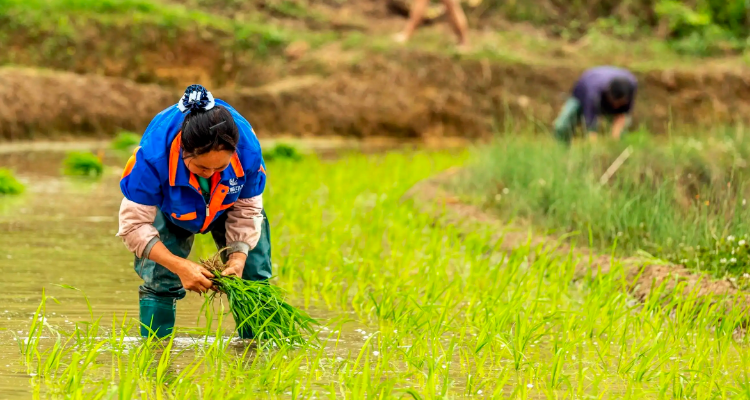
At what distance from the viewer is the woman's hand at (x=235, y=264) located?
142 inches

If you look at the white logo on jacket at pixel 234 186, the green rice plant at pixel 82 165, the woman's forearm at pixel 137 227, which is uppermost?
the white logo on jacket at pixel 234 186

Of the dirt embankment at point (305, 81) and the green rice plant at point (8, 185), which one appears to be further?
the dirt embankment at point (305, 81)

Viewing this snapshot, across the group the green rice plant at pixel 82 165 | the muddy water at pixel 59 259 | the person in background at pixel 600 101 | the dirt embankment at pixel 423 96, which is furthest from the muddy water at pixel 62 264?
the dirt embankment at pixel 423 96

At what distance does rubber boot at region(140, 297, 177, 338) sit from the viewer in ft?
12.3

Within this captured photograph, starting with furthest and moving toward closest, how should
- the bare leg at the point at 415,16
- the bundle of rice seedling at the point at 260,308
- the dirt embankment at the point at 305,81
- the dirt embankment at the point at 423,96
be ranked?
1. the bare leg at the point at 415,16
2. the dirt embankment at the point at 423,96
3. the dirt embankment at the point at 305,81
4. the bundle of rice seedling at the point at 260,308

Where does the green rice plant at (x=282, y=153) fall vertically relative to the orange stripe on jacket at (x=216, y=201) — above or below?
below

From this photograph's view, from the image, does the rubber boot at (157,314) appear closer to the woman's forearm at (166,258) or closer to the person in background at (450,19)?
the woman's forearm at (166,258)

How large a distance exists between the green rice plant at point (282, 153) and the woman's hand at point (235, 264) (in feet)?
21.7

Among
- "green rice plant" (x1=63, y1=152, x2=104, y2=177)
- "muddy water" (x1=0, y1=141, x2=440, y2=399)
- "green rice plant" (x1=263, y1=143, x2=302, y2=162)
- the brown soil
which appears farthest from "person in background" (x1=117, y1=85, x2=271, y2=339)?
"green rice plant" (x1=263, y1=143, x2=302, y2=162)

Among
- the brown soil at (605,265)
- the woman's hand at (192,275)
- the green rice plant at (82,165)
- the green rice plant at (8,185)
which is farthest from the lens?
the green rice plant at (82,165)

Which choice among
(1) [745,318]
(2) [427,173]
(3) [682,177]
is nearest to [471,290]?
(1) [745,318]

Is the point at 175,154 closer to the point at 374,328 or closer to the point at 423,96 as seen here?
the point at 374,328

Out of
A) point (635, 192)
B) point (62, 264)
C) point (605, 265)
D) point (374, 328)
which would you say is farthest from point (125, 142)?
point (374, 328)

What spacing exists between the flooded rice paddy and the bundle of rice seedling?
3.1 inches
